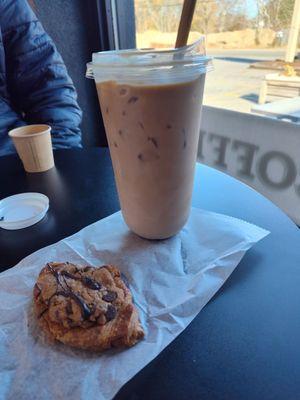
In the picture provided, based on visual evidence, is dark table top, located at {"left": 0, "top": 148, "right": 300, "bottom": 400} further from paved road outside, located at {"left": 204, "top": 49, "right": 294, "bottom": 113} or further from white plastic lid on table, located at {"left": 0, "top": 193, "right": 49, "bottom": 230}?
paved road outside, located at {"left": 204, "top": 49, "right": 294, "bottom": 113}

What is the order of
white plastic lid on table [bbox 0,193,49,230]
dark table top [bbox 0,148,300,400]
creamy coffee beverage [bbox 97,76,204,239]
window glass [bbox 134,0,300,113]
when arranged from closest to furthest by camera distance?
dark table top [bbox 0,148,300,400]
creamy coffee beverage [bbox 97,76,204,239]
white plastic lid on table [bbox 0,193,49,230]
window glass [bbox 134,0,300,113]

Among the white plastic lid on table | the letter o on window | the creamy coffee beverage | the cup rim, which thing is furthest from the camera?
the letter o on window

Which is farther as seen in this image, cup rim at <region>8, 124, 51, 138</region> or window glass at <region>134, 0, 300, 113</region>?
window glass at <region>134, 0, 300, 113</region>

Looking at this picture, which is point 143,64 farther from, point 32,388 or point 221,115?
point 221,115

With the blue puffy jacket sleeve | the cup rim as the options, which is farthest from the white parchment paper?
the blue puffy jacket sleeve

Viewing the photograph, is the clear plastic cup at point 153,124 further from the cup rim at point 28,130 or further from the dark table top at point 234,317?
the cup rim at point 28,130

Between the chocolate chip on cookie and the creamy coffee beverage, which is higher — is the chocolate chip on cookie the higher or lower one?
the lower one

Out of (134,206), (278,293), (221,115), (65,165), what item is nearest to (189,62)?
(134,206)
